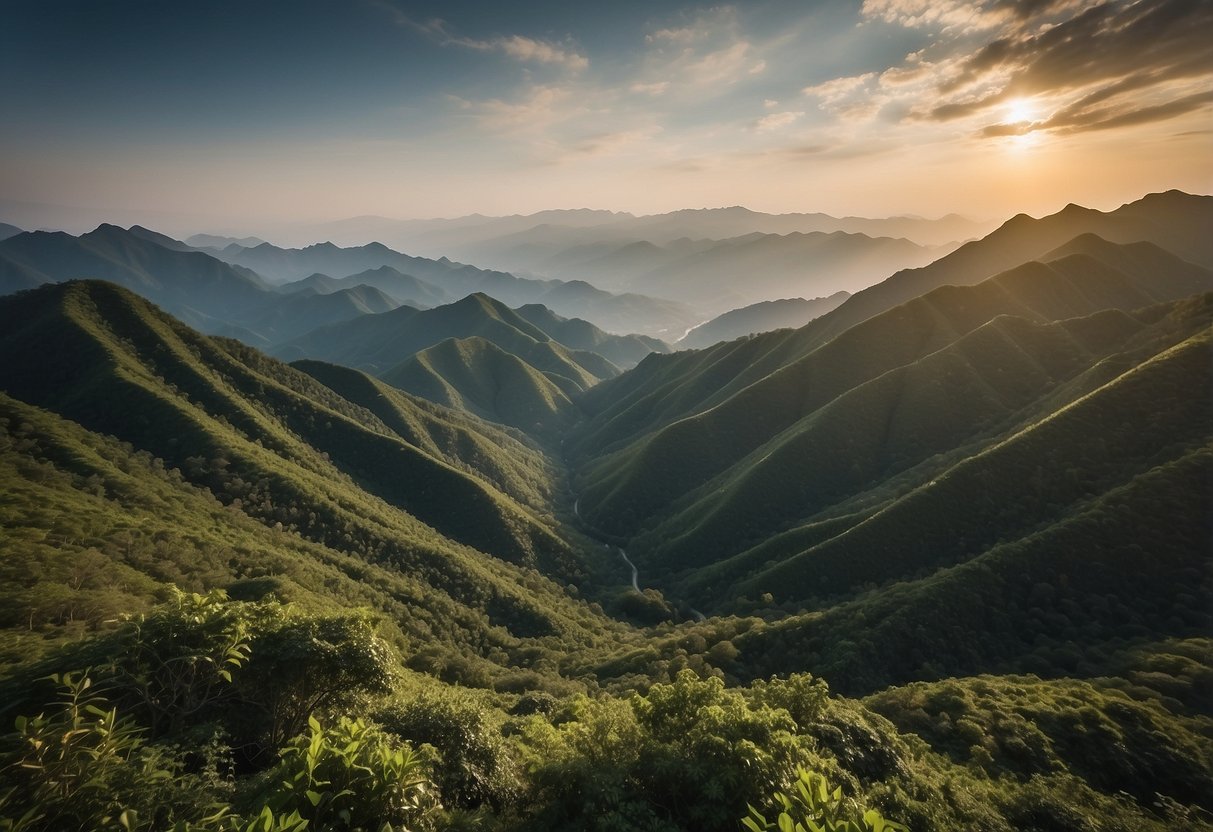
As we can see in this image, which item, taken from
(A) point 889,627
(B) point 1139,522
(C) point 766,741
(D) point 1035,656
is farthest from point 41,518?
(B) point 1139,522

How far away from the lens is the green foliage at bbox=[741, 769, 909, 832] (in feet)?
31.2

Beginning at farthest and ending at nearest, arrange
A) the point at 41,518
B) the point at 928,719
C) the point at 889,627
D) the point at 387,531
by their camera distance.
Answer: the point at 387,531
the point at 889,627
the point at 41,518
the point at 928,719

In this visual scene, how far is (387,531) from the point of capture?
9088cm

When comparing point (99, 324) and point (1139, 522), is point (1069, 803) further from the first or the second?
point (99, 324)

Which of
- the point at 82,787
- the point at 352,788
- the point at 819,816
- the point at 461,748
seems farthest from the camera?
the point at 461,748

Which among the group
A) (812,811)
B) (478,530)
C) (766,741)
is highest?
(812,811)

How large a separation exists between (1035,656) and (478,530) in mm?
97598

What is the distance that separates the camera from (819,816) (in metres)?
10.6

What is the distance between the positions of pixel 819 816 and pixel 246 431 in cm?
11899

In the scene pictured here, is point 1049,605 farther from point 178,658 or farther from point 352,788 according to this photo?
point 178,658

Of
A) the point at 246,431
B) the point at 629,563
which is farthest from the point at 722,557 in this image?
the point at 246,431

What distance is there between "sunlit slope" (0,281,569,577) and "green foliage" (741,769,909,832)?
84.7 meters

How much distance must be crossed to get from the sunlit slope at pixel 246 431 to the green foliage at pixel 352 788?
81765 mm

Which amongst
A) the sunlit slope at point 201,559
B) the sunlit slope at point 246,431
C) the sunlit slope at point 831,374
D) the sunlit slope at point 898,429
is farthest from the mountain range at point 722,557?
the sunlit slope at point 831,374
